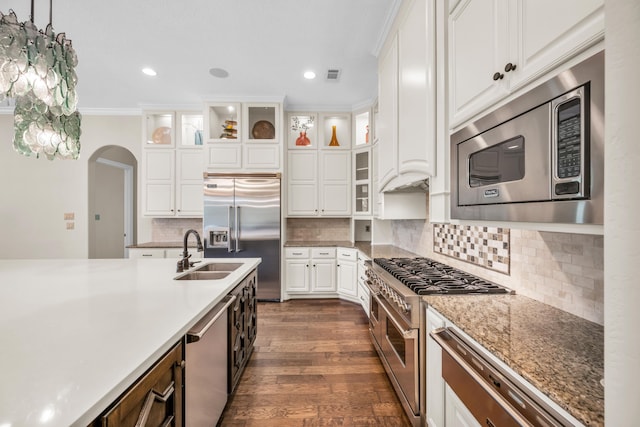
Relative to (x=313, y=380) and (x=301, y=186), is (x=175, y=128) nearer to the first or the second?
(x=301, y=186)

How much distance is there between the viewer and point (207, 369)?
4.64 feet

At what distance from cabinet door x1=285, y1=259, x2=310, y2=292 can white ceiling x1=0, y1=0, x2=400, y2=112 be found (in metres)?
2.36

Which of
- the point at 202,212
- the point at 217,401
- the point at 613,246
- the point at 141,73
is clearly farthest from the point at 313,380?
the point at 141,73

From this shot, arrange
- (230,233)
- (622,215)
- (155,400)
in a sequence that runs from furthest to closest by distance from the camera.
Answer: (230,233) → (155,400) → (622,215)

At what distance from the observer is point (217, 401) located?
1.56 metres

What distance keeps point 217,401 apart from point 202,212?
311 cm

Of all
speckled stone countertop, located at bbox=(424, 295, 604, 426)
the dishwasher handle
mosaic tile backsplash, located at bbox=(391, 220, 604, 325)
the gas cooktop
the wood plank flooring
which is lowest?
the wood plank flooring

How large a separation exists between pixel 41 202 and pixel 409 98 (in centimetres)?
542

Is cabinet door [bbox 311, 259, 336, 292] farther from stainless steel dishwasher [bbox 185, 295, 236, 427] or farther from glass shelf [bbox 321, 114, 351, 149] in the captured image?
stainless steel dishwasher [bbox 185, 295, 236, 427]

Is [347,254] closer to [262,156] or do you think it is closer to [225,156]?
[262,156]

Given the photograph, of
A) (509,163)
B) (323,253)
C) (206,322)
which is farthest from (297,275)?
(509,163)

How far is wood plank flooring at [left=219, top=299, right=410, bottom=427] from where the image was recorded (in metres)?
1.73

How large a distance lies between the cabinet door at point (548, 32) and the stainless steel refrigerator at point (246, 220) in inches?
126

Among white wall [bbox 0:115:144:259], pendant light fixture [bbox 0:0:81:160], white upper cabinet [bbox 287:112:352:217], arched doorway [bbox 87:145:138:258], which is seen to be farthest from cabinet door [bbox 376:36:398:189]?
arched doorway [bbox 87:145:138:258]
